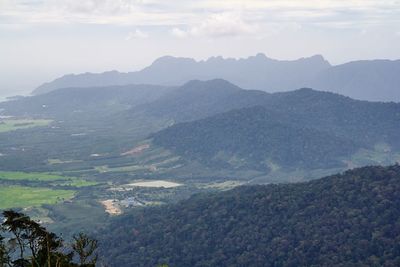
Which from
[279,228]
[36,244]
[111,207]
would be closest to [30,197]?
[111,207]

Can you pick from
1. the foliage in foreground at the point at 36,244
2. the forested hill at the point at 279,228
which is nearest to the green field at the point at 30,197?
the forested hill at the point at 279,228

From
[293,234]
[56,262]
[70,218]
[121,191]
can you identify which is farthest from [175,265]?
[121,191]

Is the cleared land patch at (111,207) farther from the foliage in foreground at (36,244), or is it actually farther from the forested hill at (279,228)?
the foliage in foreground at (36,244)

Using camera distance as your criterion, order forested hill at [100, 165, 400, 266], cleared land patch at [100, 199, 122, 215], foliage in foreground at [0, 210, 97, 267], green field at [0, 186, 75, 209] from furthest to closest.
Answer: green field at [0, 186, 75, 209] → cleared land patch at [100, 199, 122, 215] → forested hill at [100, 165, 400, 266] → foliage in foreground at [0, 210, 97, 267]

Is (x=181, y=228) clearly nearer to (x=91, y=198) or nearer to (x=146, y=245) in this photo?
(x=146, y=245)

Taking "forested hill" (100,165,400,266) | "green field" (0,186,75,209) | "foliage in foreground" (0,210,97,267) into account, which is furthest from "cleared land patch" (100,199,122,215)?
"foliage in foreground" (0,210,97,267)

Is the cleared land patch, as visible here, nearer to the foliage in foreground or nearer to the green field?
the green field
